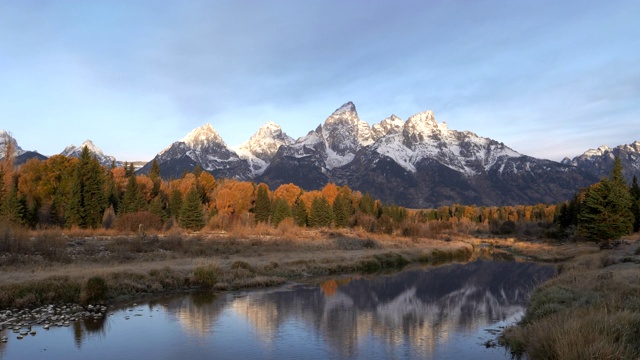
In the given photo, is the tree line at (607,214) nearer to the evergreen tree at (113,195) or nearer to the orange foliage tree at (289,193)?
the evergreen tree at (113,195)

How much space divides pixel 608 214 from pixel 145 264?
61.3 metres

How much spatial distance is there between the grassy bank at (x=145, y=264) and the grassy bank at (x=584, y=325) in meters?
21.5

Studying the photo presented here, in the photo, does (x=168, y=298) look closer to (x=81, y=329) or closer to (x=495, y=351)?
(x=81, y=329)

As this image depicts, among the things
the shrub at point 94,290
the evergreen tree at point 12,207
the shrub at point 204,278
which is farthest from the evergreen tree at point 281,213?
the shrub at point 94,290

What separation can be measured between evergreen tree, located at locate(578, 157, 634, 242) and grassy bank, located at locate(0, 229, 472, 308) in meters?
24.3

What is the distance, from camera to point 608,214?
6334cm

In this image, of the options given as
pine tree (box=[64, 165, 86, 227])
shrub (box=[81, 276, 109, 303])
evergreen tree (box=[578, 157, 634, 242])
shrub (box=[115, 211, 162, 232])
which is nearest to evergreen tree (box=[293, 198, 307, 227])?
shrub (box=[115, 211, 162, 232])

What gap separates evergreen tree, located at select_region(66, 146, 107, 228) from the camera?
66375 millimetres

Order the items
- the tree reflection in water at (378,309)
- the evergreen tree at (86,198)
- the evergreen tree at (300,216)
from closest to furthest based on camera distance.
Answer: the tree reflection in water at (378,309) → the evergreen tree at (86,198) → the evergreen tree at (300,216)

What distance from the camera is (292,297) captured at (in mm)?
30531

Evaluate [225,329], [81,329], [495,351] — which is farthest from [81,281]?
[495,351]

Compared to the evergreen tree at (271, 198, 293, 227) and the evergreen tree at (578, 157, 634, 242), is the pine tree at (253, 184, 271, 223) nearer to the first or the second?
the evergreen tree at (271, 198, 293, 227)

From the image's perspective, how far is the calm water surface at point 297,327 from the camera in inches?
700

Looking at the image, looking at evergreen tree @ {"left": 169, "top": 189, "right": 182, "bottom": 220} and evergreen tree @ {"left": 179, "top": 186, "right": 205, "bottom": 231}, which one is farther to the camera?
evergreen tree @ {"left": 169, "top": 189, "right": 182, "bottom": 220}
